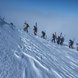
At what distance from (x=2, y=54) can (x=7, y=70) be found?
2667mm

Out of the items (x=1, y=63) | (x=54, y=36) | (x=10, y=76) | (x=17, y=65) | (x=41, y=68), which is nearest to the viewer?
(x=10, y=76)

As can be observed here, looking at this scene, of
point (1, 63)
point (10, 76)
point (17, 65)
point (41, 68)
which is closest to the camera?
point (10, 76)

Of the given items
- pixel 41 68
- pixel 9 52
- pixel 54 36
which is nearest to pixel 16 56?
pixel 9 52

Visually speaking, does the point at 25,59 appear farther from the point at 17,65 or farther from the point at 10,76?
the point at 10,76

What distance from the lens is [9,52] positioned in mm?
16203

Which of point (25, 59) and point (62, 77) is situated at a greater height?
point (25, 59)

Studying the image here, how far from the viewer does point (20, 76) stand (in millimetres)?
12461

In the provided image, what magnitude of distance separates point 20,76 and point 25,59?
3.77m

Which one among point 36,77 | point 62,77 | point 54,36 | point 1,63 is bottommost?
point 54,36

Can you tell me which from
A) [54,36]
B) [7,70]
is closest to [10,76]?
[7,70]

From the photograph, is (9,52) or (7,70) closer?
(7,70)

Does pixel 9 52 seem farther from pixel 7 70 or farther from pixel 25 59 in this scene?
pixel 7 70

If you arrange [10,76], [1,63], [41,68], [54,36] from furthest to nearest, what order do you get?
[54,36]
[41,68]
[1,63]
[10,76]

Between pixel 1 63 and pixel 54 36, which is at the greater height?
pixel 1 63
